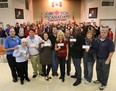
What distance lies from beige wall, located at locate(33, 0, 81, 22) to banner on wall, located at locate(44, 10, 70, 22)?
0.95 ft

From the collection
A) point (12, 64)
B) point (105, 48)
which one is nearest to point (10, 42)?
point (12, 64)

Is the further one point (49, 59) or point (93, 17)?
point (93, 17)

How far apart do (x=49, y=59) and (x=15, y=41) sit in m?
0.99

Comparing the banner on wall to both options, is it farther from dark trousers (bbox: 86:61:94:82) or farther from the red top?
dark trousers (bbox: 86:61:94:82)

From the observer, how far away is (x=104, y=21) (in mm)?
11234

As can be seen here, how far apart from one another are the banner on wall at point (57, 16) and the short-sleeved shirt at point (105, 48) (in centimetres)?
1252

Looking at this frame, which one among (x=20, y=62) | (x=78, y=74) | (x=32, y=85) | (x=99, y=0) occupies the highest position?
(x=99, y=0)

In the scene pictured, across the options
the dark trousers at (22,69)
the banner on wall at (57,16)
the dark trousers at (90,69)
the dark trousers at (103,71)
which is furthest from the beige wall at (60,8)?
the dark trousers at (103,71)

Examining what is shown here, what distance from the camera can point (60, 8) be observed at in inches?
619

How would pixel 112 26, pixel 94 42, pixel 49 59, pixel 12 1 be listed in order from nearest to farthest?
pixel 94 42 < pixel 49 59 < pixel 12 1 < pixel 112 26

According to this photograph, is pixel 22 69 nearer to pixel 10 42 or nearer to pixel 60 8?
pixel 10 42

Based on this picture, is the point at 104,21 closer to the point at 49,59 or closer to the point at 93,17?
the point at 93,17

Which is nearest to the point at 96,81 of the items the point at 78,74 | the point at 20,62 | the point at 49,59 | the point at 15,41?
the point at 78,74

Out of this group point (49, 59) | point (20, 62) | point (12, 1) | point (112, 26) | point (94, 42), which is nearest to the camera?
point (94, 42)
